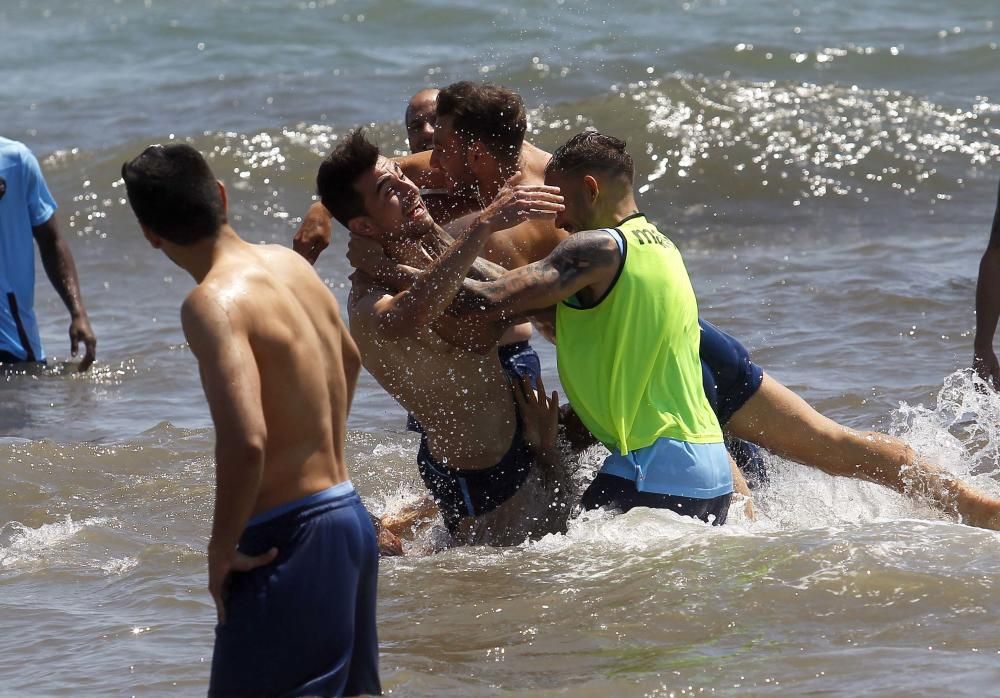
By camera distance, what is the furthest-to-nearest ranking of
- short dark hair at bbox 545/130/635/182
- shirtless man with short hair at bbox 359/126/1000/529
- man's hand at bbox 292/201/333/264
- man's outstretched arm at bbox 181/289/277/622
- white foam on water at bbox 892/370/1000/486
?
white foam on water at bbox 892/370/1000/486
man's hand at bbox 292/201/333/264
shirtless man with short hair at bbox 359/126/1000/529
short dark hair at bbox 545/130/635/182
man's outstretched arm at bbox 181/289/277/622

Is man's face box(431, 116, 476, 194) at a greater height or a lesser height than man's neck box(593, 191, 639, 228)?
greater

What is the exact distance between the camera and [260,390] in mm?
3496

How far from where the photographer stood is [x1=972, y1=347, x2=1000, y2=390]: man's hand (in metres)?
6.24

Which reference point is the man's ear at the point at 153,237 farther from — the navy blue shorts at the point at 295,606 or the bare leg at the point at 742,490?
the bare leg at the point at 742,490

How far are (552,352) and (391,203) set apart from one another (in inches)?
167

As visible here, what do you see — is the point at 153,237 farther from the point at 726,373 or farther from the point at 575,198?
the point at 726,373

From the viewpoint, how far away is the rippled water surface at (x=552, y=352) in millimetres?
4641

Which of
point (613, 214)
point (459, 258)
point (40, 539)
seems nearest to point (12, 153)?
point (40, 539)

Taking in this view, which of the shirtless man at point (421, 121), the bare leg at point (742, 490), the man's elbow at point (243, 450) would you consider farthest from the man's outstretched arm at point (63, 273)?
the man's elbow at point (243, 450)

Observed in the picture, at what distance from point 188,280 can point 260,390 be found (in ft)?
27.7

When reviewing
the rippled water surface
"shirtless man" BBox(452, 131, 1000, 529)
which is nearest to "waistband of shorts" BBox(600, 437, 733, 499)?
the rippled water surface

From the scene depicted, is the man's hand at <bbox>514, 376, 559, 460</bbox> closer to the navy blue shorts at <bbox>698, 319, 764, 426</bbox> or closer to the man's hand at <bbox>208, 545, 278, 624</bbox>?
the navy blue shorts at <bbox>698, 319, 764, 426</bbox>

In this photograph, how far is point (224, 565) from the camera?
137 inches

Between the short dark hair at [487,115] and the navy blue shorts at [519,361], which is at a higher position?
the short dark hair at [487,115]
